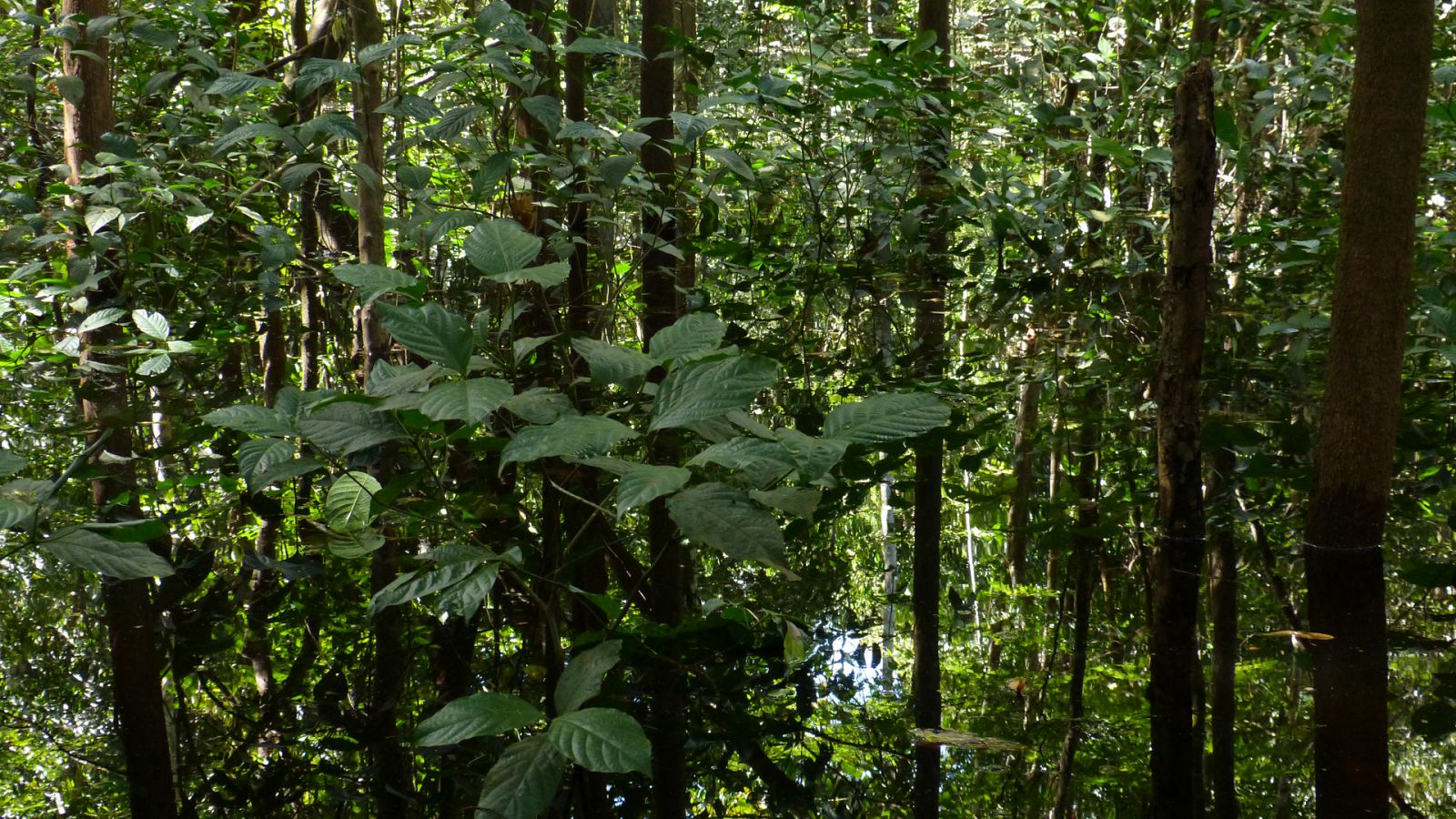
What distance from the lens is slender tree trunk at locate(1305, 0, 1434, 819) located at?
75.2 inches

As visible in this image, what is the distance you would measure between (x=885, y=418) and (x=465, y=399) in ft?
1.33

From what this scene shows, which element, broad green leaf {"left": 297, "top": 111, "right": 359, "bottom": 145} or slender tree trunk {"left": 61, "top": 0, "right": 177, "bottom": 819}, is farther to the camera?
slender tree trunk {"left": 61, "top": 0, "right": 177, "bottom": 819}

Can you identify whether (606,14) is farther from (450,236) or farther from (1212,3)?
(1212,3)

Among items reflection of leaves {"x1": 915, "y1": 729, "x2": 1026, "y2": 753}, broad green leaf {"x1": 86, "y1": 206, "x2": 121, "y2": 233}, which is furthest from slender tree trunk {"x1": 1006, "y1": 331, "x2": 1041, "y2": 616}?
broad green leaf {"x1": 86, "y1": 206, "x2": 121, "y2": 233}

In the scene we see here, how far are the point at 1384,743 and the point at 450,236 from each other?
2.83 metres

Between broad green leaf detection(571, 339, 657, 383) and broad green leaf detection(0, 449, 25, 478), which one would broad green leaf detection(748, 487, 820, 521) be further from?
broad green leaf detection(0, 449, 25, 478)

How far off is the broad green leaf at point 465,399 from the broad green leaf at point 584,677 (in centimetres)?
25

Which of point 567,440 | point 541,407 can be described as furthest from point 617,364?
point 567,440

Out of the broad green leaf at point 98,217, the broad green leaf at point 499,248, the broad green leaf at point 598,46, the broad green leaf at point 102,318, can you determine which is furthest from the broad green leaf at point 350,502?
the broad green leaf at point 98,217

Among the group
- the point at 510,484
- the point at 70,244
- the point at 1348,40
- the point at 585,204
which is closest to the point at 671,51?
the point at 585,204

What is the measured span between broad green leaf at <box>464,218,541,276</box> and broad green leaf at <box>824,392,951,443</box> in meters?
0.39

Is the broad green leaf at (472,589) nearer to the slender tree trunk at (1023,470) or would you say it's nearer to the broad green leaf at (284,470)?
the broad green leaf at (284,470)

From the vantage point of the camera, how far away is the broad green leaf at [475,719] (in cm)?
89

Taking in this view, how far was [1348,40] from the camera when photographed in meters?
2.69
